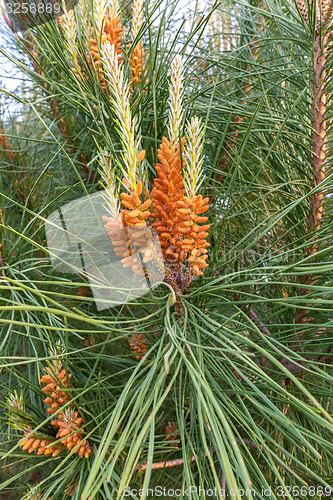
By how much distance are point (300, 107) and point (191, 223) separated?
358 millimetres

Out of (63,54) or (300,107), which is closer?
(63,54)

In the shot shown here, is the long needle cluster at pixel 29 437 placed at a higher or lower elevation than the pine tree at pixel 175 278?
lower

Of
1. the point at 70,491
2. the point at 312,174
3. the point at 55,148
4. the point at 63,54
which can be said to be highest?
the point at 63,54

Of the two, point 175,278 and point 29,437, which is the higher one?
point 175,278

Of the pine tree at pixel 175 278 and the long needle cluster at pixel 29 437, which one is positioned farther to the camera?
the long needle cluster at pixel 29 437

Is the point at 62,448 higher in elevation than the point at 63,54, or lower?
lower

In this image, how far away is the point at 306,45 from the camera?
1.62 feet

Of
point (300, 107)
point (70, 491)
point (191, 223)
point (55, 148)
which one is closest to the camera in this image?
point (191, 223)

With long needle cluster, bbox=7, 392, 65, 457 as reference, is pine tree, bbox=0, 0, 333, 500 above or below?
above

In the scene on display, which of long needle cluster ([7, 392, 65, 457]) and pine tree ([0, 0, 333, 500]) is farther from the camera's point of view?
long needle cluster ([7, 392, 65, 457])

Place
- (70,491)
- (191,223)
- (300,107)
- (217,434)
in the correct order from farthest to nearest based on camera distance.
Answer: (300,107) → (70,491) → (191,223) → (217,434)

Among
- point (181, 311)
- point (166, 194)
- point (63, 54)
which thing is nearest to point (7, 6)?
point (63, 54)

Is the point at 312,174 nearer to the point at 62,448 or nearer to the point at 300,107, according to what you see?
the point at 300,107

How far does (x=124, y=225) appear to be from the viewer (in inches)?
13.7
